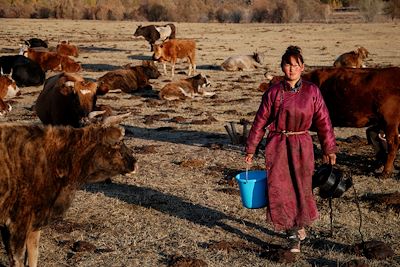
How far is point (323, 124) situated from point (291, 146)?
37cm

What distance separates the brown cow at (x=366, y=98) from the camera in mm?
8195

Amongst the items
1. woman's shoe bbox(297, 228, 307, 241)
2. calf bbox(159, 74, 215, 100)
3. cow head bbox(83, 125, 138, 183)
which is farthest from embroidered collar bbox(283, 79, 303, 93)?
calf bbox(159, 74, 215, 100)

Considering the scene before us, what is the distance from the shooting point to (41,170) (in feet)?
16.1

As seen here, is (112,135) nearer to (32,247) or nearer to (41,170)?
(41,170)

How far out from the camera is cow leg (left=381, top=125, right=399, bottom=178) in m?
8.16

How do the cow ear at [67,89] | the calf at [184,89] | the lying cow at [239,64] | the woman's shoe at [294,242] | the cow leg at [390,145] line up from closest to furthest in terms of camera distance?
the woman's shoe at [294,242] < the cow leg at [390,145] < the cow ear at [67,89] < the calf at [184,89] < the lying cow at [239,64]

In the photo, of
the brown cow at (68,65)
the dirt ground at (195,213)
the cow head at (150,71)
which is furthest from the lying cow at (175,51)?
the dirt ground at (195,213)

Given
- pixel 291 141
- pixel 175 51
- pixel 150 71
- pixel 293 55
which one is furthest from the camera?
pixel 175 51

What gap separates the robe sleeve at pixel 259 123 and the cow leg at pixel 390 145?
349 cm

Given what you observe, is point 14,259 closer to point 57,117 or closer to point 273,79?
point 57,117

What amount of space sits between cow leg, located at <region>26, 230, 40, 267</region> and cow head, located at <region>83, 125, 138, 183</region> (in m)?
0.72

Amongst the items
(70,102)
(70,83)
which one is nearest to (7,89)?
(70,83)

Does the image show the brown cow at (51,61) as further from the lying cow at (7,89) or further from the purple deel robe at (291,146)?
the purple deel robe at (291,146)

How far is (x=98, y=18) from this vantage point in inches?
2928
